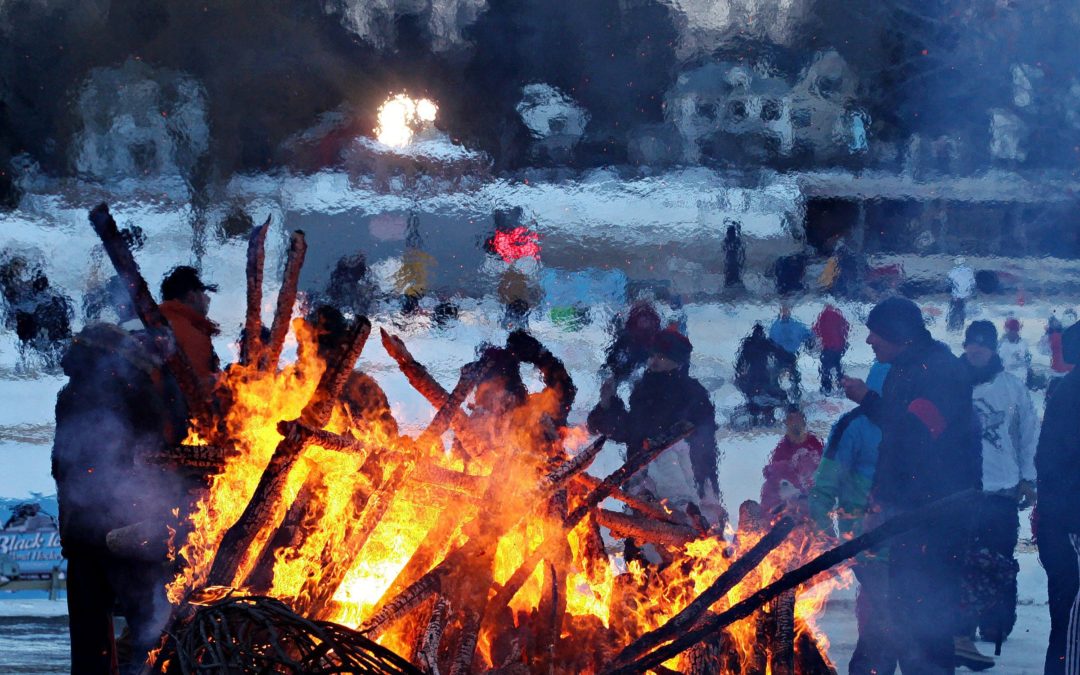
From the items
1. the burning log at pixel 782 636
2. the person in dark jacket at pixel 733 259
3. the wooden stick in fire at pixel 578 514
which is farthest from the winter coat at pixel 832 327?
the burning log at pixel 782 636

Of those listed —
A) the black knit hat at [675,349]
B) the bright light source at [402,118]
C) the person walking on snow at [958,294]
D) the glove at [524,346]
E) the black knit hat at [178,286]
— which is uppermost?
the bright light source at [402,118]

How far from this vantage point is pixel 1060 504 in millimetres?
4285

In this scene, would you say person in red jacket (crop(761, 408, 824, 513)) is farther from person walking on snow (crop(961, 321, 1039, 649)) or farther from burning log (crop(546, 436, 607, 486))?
burning log (crop(546, 436, 607, 486))

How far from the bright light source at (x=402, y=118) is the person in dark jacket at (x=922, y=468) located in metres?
4.45

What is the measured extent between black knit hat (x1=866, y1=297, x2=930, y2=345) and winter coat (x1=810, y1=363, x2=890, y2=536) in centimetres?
44

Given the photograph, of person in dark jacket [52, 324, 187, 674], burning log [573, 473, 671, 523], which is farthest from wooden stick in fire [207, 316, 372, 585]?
burning log [573, 473, 671, 523]

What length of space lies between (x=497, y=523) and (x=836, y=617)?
160 inches

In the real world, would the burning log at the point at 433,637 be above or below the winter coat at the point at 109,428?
below

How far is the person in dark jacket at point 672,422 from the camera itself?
5.45 meters

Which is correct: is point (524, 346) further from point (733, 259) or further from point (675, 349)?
point (733, 259)

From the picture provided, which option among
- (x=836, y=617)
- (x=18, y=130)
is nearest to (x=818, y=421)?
(x=836, y=617)

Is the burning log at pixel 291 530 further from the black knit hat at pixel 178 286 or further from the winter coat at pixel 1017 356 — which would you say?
the winter coat at pixel 1017 356

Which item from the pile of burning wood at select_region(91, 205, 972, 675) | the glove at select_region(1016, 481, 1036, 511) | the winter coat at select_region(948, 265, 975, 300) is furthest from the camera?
the winter coat at select_region(948, 265, 975, 300)

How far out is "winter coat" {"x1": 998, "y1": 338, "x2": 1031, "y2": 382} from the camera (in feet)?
29.1
